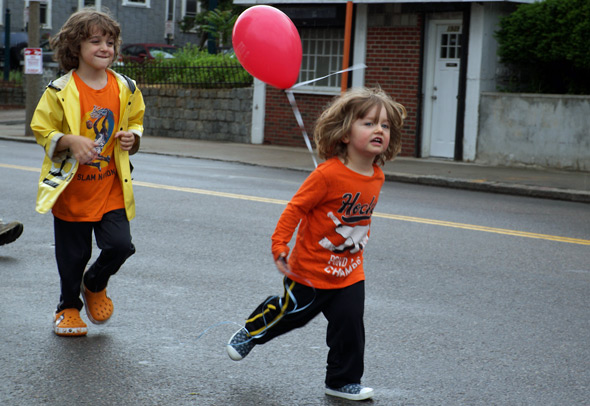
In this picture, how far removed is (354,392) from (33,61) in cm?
1659

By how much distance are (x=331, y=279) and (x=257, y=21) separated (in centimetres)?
153

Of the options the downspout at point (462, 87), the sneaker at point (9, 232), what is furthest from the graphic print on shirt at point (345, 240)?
the downspout at point (462, 87)

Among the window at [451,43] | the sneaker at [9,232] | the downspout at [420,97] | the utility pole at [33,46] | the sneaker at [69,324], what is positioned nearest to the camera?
the sneaker at [69,324]

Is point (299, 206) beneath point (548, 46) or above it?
beneath

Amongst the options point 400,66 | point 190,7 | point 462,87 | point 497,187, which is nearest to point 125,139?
point 497,187

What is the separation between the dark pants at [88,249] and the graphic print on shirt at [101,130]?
27cm

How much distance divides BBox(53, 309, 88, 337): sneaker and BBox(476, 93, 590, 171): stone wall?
11818mm

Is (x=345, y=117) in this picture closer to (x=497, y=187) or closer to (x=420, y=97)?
(x=497, y=187)

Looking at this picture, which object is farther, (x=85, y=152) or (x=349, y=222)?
(x=85, y=152)

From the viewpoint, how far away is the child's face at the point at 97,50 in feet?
15.3

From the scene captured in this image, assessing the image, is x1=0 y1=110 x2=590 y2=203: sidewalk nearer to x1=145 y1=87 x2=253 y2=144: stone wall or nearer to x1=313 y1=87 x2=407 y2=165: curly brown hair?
x1=145 y1=87 x2=253 y2=144: stone wall

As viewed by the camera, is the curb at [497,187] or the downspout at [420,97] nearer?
the curb at [497,187]

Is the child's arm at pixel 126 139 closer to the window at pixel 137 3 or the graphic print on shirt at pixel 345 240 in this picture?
the graphic print on shirt at pixel 345 240

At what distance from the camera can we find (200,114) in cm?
2094
